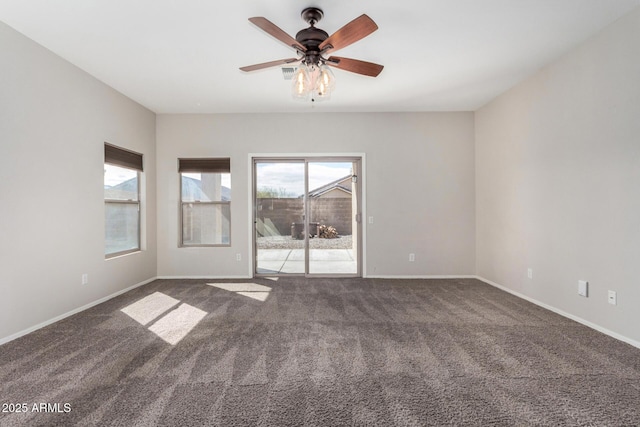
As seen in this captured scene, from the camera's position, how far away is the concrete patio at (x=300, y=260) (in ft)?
15.6

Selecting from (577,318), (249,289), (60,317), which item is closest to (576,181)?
(577,318)

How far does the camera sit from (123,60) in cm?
299

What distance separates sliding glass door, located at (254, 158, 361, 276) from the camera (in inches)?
187

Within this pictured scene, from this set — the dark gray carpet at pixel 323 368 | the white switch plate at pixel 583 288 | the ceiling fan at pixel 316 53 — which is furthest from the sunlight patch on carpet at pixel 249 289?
the white switch plate at pixel 583 288

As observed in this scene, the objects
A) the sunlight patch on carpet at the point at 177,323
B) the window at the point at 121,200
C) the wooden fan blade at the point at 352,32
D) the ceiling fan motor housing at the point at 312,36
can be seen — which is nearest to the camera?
the wooden fan blade at the point at 352,32

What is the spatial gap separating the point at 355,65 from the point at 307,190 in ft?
8.48

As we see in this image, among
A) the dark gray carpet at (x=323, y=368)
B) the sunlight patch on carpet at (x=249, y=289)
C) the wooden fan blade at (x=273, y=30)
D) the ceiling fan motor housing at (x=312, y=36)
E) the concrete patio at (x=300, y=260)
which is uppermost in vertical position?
the ceiling fan motor housing at (x=312, y=36)

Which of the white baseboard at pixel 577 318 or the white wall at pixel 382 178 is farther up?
the white wall at pixel 382 178

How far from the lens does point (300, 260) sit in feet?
15.7

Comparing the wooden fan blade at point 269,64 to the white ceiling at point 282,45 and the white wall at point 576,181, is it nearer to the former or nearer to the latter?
the white ceiling at point 282,45

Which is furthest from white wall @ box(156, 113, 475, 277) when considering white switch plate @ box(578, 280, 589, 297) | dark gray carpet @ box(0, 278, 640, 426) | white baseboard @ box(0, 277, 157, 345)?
white switch plate @ box(578, 280, 589, 297)

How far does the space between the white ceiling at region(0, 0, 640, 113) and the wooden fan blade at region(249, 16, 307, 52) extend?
0.34 m

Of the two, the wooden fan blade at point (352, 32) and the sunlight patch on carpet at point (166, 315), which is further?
the sunlight patch on carpet at point (166, 315)

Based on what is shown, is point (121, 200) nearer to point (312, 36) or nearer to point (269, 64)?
point (269, 64)
